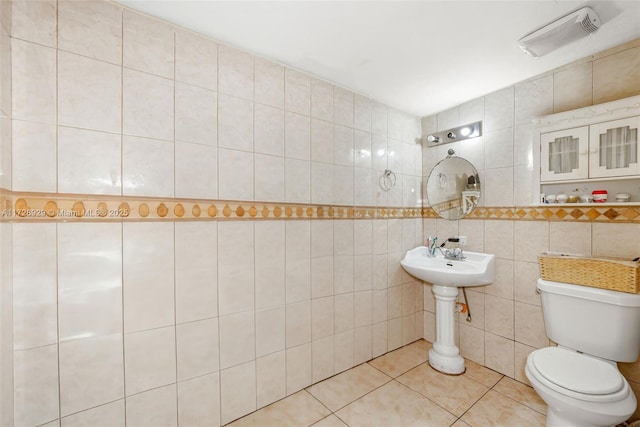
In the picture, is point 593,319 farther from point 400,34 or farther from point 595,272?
point 400,34

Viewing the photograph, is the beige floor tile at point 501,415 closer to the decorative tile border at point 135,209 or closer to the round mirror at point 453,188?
the round mirror at point 453,188

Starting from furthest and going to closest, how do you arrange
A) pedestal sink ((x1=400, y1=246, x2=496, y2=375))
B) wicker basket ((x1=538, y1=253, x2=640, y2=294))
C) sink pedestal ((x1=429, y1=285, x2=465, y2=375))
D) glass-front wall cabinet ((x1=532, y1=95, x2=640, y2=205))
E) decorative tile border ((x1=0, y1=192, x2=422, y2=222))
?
sink pedestal ((x1=429, y1=285, x2=465, y2=375)) < pedestal sink ((x1=400, y1=246, x2=496, y2=375)) < glass-front wall cabinet ((x1=532, y1=95, x2=640, y2=205)) < wicker basket ((x1=538, y1=253, x2=640, y2=294)) < decorative tile border ((x1=0, y1=192, x2=422, y2=222))

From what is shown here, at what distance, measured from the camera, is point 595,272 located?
5.02 ft

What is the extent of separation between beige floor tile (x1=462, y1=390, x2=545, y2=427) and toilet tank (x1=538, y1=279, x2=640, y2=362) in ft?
1.62

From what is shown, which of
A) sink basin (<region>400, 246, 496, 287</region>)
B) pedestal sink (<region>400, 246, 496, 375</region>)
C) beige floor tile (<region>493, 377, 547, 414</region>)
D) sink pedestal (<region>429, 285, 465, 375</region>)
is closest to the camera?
beige floor tile (<region>493, 377, 547, 414</region>)

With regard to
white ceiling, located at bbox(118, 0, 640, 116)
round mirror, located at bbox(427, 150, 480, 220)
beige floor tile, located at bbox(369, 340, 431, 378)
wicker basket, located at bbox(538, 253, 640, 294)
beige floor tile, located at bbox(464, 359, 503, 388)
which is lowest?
beige floor tile, located at bbox(464, 359, 503, 388)

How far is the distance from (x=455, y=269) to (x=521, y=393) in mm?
926

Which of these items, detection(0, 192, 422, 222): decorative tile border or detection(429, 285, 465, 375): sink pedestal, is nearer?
detection(0, 192, 422, 222): decorative tile border

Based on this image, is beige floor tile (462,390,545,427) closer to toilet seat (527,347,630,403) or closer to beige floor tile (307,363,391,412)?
toilet seat (527,347,630,403)

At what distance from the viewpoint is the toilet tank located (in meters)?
1.44

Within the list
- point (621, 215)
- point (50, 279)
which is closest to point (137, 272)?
point (50, 279)

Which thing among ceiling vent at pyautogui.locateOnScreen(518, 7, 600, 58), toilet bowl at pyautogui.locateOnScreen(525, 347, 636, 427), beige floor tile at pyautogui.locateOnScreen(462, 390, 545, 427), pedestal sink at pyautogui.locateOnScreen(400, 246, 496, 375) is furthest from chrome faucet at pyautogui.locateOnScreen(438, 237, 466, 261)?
ceiling vent at pyautogui.locateOnScreen(518, 7, 600, 58)

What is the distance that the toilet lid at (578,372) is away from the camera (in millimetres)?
1267

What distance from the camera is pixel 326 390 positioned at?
75.4 inches
